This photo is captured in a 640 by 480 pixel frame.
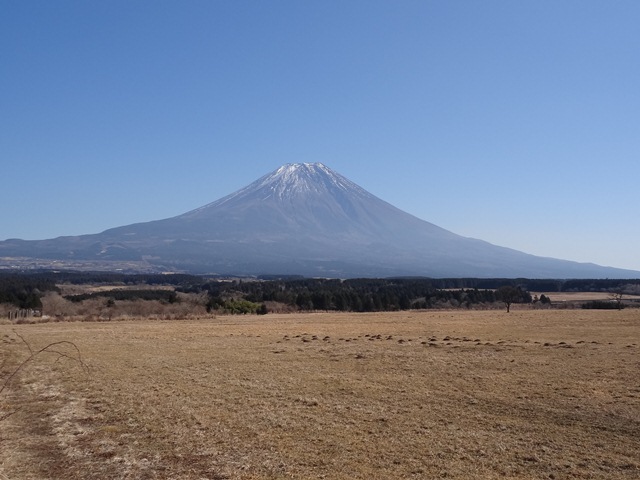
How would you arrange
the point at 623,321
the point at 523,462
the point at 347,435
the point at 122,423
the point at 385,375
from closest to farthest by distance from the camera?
the point at 523,462 < the point at 347,435 < the point at 122,423 < the point at 385,375 < the point at 623,321

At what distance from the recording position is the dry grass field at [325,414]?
9.51 m

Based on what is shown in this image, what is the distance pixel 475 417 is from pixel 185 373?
9734mm

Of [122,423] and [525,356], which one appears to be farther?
[525,356]

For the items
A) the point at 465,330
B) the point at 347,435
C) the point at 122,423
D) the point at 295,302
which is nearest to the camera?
the point at 347,435

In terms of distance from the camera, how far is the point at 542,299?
2876 inches

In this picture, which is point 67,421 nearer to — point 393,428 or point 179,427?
point 179,427

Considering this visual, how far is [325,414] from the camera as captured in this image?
1302 centimetres

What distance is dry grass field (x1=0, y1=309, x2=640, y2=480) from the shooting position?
9.51 metres

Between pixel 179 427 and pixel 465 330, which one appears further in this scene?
pixel 465 330

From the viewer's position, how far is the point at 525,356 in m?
22.9

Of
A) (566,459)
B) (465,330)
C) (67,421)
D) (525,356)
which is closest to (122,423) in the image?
(67,421)

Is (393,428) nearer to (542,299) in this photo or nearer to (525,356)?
(525,356)

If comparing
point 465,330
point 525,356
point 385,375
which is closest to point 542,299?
point 465,330

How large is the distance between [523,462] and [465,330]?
27328mm
